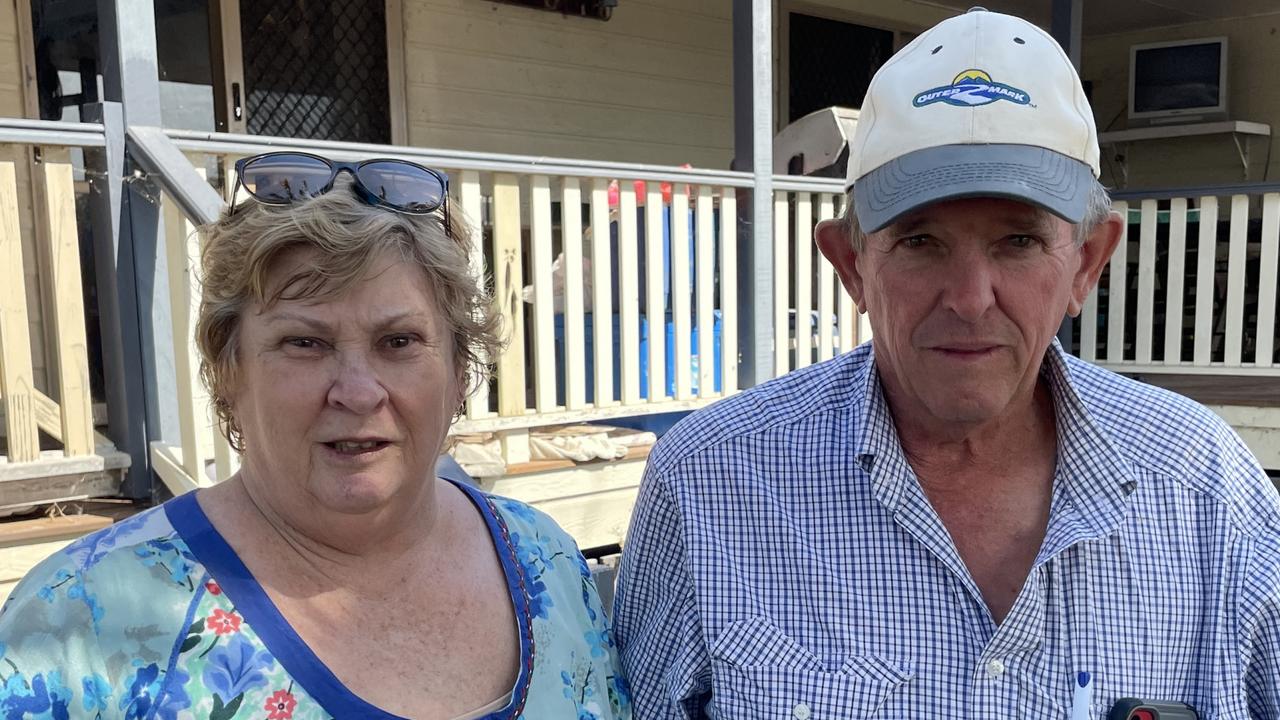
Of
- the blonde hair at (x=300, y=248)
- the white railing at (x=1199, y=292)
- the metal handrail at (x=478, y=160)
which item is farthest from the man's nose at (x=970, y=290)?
the white railing at (x=1199, y=292)

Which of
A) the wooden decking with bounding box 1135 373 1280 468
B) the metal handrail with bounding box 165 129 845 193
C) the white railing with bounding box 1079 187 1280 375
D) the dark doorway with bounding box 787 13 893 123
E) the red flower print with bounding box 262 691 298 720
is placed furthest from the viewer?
the dark doorway with bounding box 787 13 893 123

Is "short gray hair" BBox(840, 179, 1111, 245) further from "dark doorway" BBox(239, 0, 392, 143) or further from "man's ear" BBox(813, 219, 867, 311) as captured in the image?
"dark doorway" BBox(239, 0, 392, 143)

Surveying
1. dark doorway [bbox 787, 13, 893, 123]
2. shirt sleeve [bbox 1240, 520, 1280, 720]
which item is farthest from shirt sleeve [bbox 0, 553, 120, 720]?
dark doorway [bbox 787, 13, 893, 123]

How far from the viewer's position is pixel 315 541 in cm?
141

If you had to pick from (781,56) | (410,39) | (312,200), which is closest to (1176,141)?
(781,56)

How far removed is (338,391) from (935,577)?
84 cm

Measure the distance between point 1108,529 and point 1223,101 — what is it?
8.52 meters

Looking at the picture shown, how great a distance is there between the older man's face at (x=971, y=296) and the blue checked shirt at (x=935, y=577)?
0.47 feet

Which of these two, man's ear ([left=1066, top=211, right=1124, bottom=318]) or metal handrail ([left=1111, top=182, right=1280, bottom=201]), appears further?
metal handrail ([left=1111, top=182, right=1280, bottom=201])

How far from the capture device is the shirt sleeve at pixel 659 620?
1555mm

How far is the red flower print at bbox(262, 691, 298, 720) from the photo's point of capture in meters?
1.25

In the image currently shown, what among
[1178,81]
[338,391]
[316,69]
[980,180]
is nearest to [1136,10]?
[1178,81]

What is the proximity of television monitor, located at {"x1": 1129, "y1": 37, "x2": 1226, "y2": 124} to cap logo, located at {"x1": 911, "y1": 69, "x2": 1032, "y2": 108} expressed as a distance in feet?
27.5

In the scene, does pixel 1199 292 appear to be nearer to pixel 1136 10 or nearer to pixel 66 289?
pixel 1136 10
